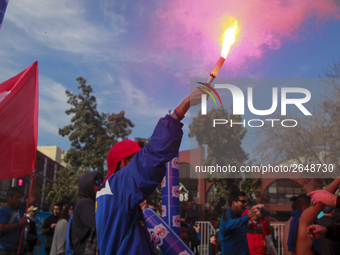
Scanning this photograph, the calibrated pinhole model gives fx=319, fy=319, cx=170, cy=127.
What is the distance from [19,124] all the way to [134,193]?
4.46 m

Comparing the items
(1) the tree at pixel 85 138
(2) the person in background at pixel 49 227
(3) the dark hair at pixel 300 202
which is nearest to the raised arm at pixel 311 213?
(3) the dark hair at pixel 300 202

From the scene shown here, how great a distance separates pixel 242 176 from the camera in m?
22.1

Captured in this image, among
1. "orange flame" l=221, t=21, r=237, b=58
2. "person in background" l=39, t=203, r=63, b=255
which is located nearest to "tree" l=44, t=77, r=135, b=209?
"person in background" l=39, t=203, r=63, b=255

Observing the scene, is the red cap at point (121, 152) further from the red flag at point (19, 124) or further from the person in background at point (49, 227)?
the person in background at point (49, 227)

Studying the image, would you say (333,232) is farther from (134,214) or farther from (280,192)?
(280,192)

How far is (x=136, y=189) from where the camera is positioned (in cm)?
171

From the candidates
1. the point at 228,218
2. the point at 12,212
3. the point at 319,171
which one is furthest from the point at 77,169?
the point at 228,218

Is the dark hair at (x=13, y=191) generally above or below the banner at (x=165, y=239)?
above

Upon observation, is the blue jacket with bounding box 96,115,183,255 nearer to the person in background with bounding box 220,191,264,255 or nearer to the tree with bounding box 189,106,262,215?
the person in background with bounding box 220,191,264,255

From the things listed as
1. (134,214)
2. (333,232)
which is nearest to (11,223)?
(134,214)

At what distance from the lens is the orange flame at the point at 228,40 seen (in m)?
1.96

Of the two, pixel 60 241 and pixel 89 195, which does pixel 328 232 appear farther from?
pixel 60 241

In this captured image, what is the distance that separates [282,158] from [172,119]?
37.1 feet

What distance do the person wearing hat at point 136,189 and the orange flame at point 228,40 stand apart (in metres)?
0.44
